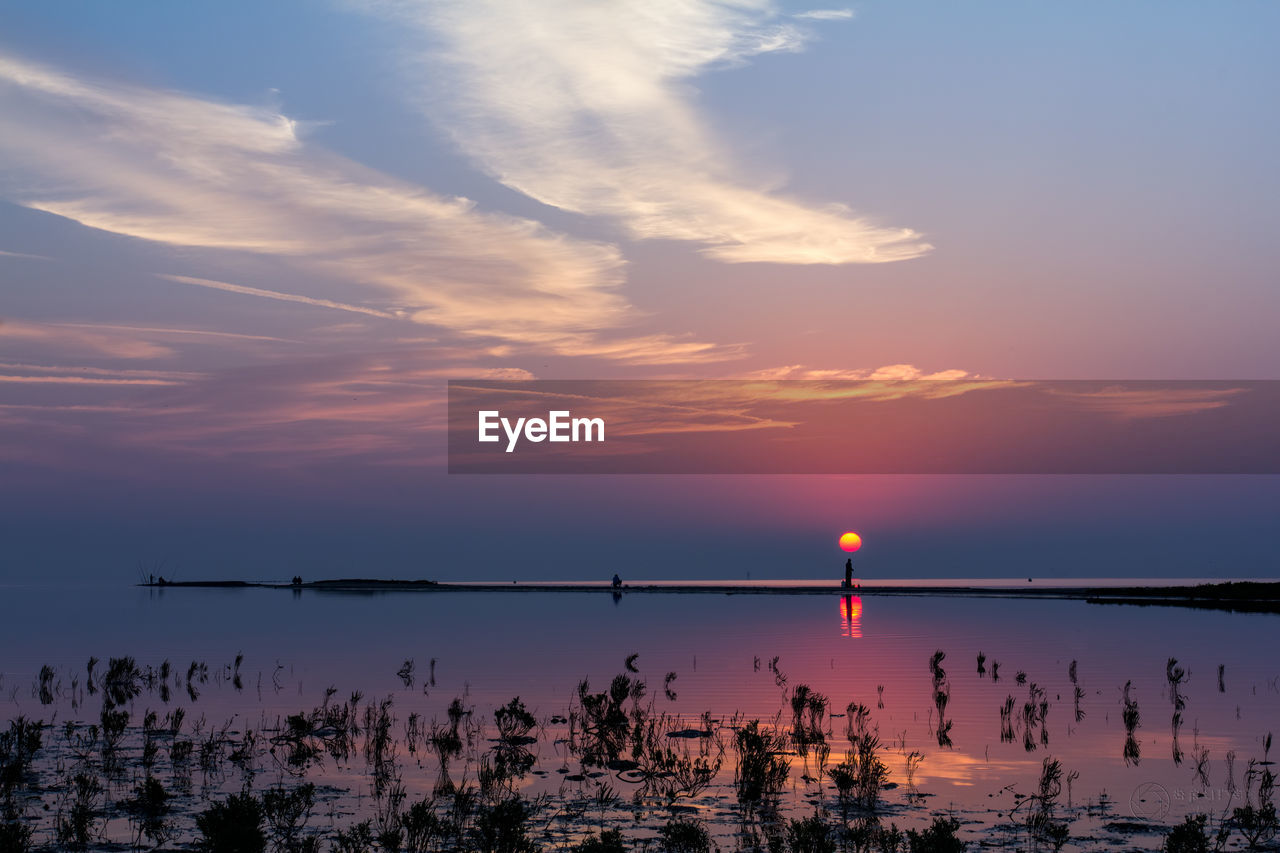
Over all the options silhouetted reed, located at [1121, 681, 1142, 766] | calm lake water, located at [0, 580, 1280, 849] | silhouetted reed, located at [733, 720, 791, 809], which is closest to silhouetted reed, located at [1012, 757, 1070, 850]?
calm lake water, located at [0, 580, 1280, 849]

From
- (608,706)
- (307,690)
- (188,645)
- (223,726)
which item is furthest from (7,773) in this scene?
(188,645)

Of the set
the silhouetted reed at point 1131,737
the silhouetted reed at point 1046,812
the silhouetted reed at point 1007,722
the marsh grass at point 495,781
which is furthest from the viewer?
the silhouetted reed at point 1007,722

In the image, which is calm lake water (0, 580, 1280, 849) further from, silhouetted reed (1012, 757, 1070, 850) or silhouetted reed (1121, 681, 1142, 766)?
silhouetted reed (1012, 757, 1070, 850)

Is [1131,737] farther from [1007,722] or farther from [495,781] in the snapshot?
[495,781]

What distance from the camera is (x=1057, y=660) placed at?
48.7m

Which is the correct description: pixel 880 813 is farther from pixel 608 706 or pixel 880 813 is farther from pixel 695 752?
pixel 608 706

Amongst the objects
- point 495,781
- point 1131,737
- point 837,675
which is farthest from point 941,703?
point 495,781

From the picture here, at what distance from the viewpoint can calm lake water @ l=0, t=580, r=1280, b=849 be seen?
74.7 ft

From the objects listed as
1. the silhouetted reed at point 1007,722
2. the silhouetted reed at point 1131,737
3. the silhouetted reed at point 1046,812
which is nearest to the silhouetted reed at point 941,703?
the silhouetted reed at point 1007,722

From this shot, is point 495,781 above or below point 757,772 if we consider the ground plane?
below

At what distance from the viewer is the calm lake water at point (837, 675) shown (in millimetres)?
22781

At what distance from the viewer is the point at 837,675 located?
43.6 meters

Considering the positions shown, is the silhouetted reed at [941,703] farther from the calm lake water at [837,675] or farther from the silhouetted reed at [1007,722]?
the silhouetted reed at [1007,722]

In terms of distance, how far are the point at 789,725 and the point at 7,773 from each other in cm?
1886
